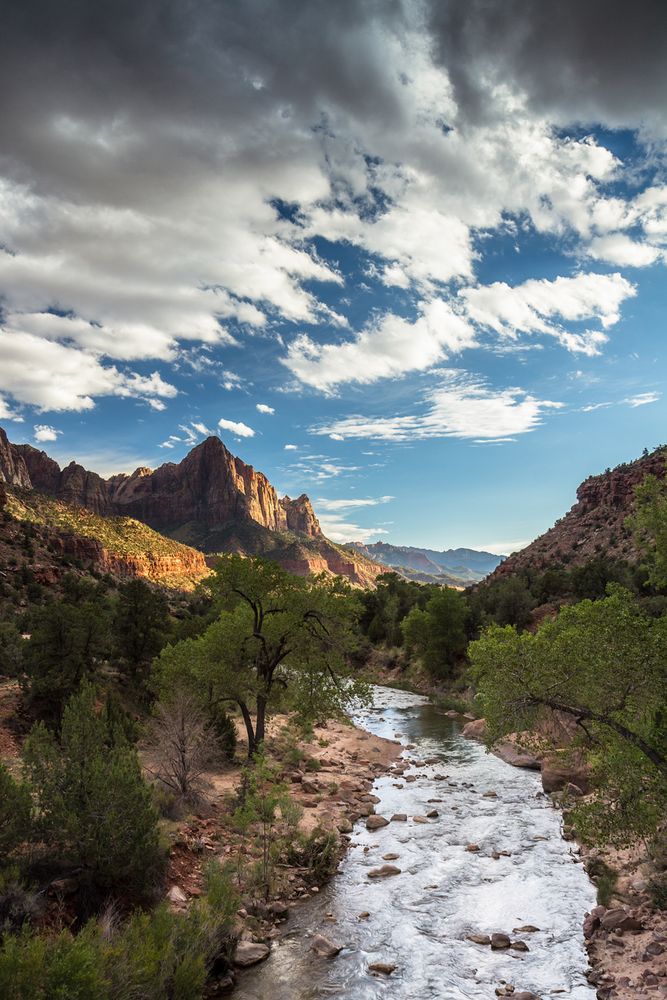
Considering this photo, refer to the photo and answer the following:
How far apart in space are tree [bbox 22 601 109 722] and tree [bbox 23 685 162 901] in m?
13.2

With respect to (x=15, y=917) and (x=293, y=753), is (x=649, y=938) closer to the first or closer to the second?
(x=15, y=917)

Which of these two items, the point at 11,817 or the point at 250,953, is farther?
the point at 250,953

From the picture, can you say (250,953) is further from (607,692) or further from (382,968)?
(607,692)

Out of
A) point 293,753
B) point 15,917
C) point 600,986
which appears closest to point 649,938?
point 600,986

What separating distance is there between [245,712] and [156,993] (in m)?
15.2

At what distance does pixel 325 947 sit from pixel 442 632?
48.7 meters

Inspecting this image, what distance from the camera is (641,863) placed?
15.4 metres

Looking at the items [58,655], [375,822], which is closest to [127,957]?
[375,822]

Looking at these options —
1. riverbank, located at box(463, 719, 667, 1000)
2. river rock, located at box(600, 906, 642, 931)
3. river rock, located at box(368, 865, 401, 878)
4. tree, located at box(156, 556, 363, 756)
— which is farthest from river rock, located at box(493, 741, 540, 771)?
river rock, located at box(600, 906, 642, 931)

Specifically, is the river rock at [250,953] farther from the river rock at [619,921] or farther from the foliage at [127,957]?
the river rock at [619,921]

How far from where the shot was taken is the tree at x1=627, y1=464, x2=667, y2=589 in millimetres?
12219

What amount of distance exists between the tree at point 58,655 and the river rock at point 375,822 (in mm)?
13867

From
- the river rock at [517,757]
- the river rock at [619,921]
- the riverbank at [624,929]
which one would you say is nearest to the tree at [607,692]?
the riverbank at [624,929]

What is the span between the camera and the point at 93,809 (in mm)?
12086
